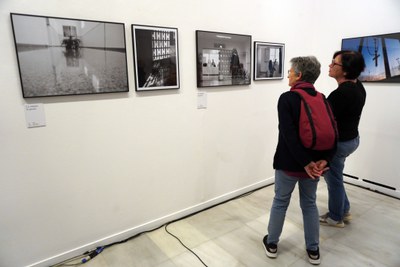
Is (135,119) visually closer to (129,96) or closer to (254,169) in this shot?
(129,96)

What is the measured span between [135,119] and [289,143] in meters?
1.18

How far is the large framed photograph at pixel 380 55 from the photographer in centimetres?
266

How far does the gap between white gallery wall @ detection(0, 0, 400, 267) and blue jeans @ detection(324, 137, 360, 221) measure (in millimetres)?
946

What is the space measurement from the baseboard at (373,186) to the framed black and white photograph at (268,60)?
5.03 feet

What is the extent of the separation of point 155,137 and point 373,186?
2579 millimetres

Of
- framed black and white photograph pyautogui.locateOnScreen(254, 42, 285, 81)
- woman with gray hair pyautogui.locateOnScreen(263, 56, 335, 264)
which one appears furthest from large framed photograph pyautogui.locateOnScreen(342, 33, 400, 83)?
woman with gray hair pyautogui.locateOnScreen(263, 56, 335, 264)

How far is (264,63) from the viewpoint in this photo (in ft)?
9.39

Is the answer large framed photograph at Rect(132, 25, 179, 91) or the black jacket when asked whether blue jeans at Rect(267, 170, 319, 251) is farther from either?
large framed photograph at Rect(132, 25, 179, 91)

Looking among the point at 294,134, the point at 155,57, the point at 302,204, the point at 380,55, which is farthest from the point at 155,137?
the point at 380,55

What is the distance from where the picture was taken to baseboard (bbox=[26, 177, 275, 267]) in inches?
75.7

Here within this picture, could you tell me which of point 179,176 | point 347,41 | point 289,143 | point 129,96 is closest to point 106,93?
point 129,96

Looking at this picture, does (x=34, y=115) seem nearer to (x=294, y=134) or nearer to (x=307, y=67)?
(x=294, y=134)

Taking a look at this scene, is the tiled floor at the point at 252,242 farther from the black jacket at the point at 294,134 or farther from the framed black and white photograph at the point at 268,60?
the framed black and white photograph at the point at 268,60

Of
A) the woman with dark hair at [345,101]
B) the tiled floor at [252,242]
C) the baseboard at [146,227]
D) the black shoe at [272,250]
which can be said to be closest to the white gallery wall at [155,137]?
the baseboard at [146,227]
